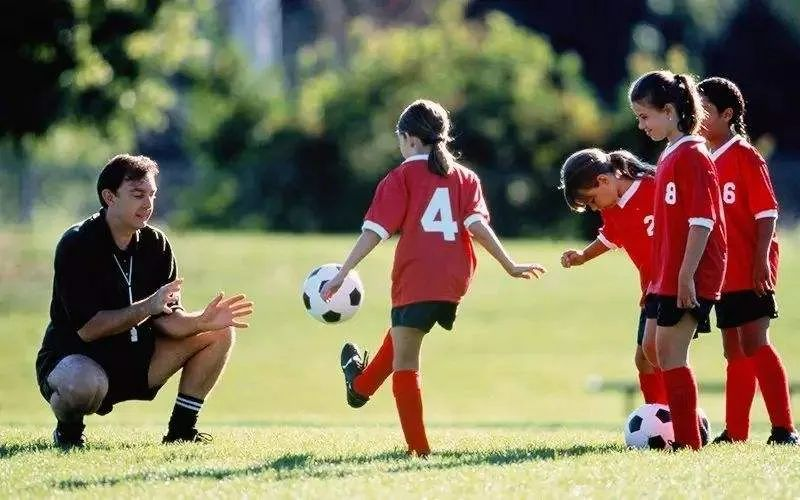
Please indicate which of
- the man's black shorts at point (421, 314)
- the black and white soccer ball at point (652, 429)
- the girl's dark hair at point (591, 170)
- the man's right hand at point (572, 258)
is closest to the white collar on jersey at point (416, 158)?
the man's black shorts at point (421, 314)

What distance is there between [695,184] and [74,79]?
18259 mm

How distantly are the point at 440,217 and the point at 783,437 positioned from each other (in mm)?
2397

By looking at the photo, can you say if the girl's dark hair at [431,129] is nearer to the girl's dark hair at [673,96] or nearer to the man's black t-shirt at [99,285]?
the girl's dark hair at [673,96]

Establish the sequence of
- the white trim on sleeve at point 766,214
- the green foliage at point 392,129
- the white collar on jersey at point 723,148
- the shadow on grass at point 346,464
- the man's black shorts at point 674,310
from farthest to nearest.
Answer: the green foliage at point 392,129, the white collar on jersey at point 723,148, the white trim on sleeve at point 766,214, the man's black shorts at point 674,310, the shadow on grass at point 346,464

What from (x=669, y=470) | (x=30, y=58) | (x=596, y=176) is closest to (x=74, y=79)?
(x=30, y=58)

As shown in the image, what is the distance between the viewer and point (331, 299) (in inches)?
334

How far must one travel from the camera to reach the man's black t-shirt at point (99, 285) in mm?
8055

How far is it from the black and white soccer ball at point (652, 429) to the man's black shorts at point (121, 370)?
9.05 ft

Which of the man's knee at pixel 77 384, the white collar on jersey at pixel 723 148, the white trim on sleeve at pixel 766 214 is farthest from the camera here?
the white collar on jersey at pixel 723 148

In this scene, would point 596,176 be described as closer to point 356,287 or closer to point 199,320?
point 356,287

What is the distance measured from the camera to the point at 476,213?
7.72m

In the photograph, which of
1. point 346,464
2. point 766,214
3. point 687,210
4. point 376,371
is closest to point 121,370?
point 376,371

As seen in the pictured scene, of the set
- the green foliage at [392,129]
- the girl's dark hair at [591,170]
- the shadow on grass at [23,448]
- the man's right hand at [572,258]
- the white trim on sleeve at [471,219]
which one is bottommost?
the shadow on grass at [23,448]

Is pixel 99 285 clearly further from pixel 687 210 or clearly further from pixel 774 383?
pixel 774 383
